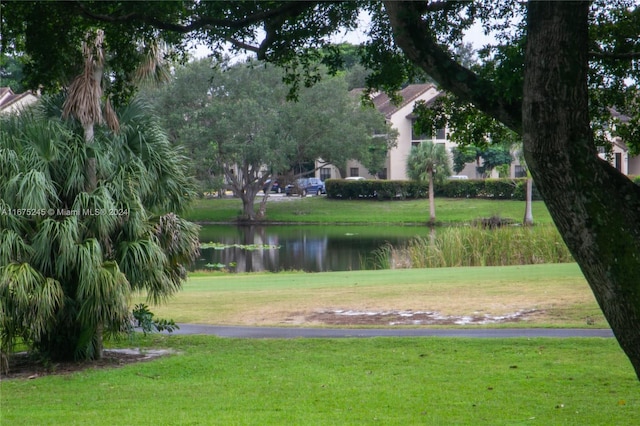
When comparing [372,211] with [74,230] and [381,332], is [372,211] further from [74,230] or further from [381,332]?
[74,230]

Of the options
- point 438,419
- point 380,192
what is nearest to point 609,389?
point 438,419

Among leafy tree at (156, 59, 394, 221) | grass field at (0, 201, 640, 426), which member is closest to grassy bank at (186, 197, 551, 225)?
leafy tree at (156, 59, 394, 221)

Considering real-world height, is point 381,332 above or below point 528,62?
below

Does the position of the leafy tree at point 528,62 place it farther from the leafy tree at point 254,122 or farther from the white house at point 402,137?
the white house at point 402,137

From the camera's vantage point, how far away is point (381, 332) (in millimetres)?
13742

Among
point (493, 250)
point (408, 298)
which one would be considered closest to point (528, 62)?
point (408, 298)

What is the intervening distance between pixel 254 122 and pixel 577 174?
53.6 meters

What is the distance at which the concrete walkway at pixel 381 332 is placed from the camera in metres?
12.9

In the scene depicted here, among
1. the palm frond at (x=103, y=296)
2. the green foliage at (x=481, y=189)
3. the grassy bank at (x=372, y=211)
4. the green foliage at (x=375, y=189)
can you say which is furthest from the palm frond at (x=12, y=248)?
the green foliage at (x=481, y=189)

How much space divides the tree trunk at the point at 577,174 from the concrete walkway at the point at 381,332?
7484 mm

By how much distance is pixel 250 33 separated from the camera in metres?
10.5

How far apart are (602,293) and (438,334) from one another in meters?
8.05

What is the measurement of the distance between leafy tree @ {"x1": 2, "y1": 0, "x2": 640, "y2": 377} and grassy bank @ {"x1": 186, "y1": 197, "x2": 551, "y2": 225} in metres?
46.8

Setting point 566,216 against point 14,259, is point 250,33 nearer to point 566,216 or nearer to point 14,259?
point 14,259
